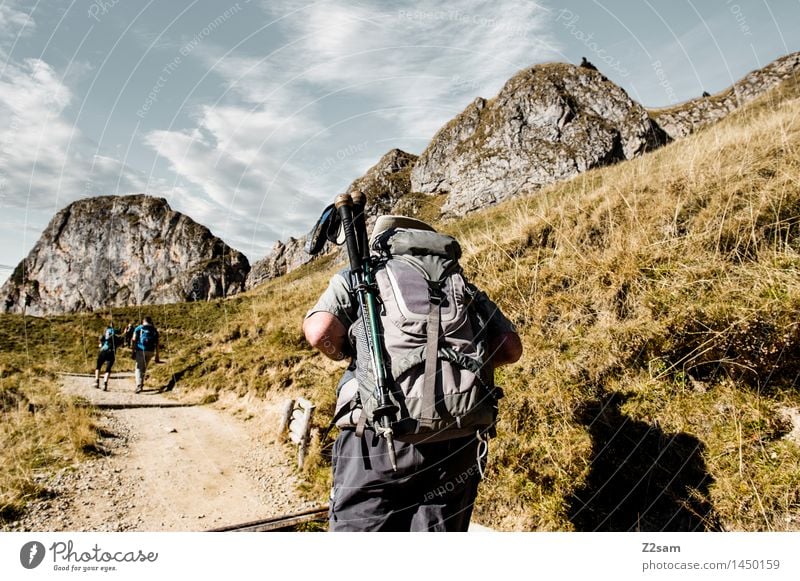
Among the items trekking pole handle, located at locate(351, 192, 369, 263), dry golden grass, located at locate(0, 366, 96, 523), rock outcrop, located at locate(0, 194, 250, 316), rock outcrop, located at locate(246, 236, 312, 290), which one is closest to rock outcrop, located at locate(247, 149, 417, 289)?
rock outcrop, located at locate(246, 236, 312, 290)

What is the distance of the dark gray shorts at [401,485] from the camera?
2.11 metres

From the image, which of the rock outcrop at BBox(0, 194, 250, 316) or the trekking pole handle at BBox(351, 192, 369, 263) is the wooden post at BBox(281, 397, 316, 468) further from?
the rock outcrop at BBox(0, 194, 250, 316)

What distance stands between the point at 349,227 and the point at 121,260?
97.9m

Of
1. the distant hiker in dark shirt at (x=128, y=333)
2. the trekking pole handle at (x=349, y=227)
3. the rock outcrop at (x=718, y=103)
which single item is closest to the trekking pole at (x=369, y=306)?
the trekking pole handle at (x=349, y=227)

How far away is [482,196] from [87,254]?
78.3 meters

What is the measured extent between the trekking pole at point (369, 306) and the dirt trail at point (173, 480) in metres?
4.73

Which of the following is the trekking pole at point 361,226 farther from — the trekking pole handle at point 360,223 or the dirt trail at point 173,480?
the dirt trail at point 173,480

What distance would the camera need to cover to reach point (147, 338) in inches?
511

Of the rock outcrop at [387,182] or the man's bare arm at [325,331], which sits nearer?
the man's bare arm at [325,331]

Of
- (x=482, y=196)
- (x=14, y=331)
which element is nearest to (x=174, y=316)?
(x=14, y=331)

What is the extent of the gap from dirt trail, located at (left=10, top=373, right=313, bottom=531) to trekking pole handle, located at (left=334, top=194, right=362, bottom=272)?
15.8 ft

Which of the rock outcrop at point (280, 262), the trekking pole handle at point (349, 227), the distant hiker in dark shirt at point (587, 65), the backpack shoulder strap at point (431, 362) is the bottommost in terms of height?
the backpack shoulder strap at point (431, 362)

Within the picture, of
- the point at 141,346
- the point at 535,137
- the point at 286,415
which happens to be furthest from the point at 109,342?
the point at 535,137

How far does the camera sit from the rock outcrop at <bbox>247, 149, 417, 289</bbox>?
47.1m
